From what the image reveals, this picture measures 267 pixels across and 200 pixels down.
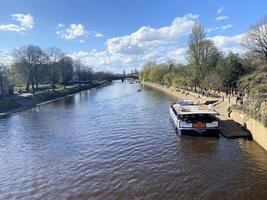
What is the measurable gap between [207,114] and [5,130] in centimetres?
2473

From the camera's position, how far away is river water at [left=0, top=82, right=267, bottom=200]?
709 inches

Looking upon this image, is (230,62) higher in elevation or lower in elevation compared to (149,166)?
higher

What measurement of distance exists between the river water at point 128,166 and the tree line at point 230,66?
5442 millimetres

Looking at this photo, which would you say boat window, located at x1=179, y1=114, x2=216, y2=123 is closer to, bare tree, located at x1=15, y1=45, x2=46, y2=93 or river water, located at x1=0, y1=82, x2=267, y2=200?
river water, located at x1=0, y1=82, x2=267, y2=200

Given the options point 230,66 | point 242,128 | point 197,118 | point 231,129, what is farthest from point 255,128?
point 230,66

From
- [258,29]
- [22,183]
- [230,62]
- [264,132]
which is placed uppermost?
[258,29]

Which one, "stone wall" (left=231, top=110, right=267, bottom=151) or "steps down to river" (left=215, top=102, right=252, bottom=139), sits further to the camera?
"steps down to river" (left=215, top=102, right=252, bottom=139)

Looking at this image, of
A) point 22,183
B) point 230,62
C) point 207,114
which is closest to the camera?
point 22,183

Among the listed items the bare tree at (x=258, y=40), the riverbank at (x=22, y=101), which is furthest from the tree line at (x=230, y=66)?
the riverbank at (x=22, y=101)

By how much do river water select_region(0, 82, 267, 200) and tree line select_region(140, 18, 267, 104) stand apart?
5.44m

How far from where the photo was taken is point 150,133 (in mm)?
33219

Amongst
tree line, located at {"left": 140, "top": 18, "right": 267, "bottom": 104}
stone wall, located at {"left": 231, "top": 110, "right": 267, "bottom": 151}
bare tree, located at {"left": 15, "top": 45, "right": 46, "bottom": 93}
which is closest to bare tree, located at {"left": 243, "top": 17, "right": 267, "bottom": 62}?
tree line, located at {"left": 140, "top": 18, "right": 267, "bottom": 104}

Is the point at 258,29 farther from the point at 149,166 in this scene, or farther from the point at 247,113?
the point at 149,166

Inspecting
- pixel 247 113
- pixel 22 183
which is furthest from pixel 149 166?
pixel 247 113
